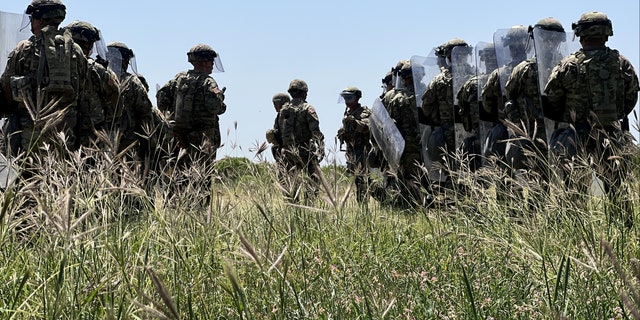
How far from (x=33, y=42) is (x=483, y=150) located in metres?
4.62

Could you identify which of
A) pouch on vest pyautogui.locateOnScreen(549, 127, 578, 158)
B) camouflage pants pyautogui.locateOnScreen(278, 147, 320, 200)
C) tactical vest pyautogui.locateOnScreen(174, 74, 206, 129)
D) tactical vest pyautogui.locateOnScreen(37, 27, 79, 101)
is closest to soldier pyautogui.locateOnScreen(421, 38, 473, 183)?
tactical vest pyautogui.locateOnScreen(174, 74, 206, 129)

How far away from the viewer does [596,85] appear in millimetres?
6715

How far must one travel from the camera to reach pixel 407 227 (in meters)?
4.55

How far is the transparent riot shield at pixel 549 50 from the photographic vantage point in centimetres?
757

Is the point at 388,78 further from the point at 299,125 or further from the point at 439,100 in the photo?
the point at 439,100

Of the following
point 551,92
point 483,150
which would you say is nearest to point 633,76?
point 551,92

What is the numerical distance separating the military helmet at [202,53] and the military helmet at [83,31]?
3.08 meters

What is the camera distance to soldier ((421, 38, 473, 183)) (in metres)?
10.1

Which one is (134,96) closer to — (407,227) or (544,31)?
(544,31)

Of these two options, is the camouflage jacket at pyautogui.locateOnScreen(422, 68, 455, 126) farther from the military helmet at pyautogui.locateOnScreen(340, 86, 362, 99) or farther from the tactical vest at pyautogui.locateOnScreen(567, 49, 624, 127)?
the tactical vest at pyautogui.locateOnScreen(567, 49, 624, 127)

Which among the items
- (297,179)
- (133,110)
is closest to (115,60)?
(133,110)

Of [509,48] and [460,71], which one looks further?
[460,71]

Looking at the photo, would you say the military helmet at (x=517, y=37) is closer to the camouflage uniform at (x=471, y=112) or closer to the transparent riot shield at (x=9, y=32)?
the camouflage uniform at (x=471, y=112)

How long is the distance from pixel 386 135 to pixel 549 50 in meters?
3.28
